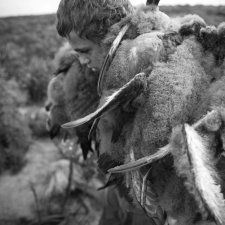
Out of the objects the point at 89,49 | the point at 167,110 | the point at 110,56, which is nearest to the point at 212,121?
the point at 167,110

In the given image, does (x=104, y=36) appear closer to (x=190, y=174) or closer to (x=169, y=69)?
(x=169, y=69)

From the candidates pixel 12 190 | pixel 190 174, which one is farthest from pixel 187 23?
pixel 12 190

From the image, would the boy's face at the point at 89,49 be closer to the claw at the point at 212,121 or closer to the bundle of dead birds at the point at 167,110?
the bundle of dead birds at the point at 167,110

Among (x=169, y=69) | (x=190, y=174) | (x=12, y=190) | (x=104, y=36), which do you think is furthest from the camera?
(x=12, y=190)

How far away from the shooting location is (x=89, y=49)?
551 mm

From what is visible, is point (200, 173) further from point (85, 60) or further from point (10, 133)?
point (10, 133)

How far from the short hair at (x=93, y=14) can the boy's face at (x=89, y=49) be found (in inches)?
0.6

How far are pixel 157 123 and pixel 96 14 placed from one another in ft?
0.84

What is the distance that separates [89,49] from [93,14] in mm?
Result: 75

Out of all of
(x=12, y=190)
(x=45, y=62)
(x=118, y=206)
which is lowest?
(x=12, y=190)

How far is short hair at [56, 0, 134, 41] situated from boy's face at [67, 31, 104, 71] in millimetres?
15

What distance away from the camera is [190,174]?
0.31 m

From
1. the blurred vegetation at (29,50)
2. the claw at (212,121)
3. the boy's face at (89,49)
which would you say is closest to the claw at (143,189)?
the claw at (212,121)

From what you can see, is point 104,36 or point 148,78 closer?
point 148,78
